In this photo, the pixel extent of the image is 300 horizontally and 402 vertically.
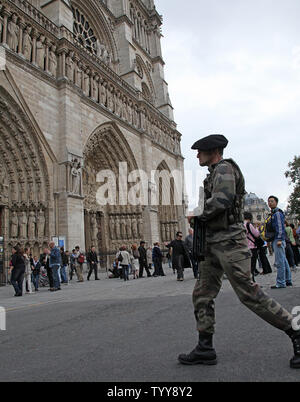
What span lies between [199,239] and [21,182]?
12.9 metres

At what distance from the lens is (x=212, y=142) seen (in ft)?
8.09

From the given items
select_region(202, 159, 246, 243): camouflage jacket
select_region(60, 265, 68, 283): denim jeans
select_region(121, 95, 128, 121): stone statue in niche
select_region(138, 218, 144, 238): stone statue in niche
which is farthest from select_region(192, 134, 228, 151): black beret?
select_region(121, 95, 128, 121): stone statue in niche

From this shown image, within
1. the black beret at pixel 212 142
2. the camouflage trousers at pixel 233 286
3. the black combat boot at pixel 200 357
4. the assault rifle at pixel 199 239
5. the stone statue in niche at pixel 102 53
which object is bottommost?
the black combat boot at pixel 200 357

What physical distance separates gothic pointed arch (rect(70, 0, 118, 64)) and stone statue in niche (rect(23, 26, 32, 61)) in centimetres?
754

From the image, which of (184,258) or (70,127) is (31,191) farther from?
(184,258)

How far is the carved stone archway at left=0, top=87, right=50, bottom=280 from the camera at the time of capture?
516 inches

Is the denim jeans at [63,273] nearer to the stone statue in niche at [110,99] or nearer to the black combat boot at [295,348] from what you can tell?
the black combat boot at [295,348]

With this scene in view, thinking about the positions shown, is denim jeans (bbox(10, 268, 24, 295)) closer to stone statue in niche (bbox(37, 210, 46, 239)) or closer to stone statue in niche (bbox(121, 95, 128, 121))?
stone statue in niche (bbox(37, 210, 46, 239))

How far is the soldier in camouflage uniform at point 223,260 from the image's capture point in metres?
2.10

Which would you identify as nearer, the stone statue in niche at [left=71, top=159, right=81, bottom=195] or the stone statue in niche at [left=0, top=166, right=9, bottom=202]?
the stone statue in niche at [left=0, top=166, right=9, bottom=202]

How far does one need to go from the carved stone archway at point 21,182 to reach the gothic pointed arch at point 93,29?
1120 centimetres

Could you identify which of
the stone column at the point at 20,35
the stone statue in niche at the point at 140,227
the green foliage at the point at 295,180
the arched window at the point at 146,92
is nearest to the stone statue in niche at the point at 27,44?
the stone column at the point at 20,35

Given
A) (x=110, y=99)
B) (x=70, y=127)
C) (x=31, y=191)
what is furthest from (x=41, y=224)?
(x=110, y=99)
